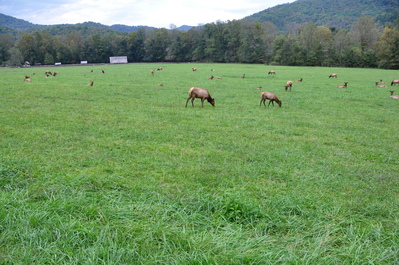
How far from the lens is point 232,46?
295 ft

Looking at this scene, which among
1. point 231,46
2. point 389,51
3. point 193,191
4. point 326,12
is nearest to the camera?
point 193,191

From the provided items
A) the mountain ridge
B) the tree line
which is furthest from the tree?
the mountain ridge

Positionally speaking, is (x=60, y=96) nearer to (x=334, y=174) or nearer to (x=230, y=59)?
(x=334, y=174)

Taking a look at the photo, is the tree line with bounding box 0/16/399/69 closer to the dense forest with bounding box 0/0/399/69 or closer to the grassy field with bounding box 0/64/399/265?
the dense forest with bounding box 0/0/399/69

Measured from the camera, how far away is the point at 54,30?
144625 millimetres

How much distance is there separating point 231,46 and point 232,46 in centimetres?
36

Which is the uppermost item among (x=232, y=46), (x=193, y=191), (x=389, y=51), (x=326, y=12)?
(x=326, y=12)

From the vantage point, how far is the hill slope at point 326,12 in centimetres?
14675

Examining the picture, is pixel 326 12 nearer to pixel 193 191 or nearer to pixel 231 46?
pixel 231 46

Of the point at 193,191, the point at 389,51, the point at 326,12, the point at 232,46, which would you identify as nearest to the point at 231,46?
the point at 232,46

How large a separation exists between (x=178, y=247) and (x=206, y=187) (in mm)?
2033

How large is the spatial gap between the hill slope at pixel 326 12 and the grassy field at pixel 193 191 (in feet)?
496

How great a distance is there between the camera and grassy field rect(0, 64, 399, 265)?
11.6ft

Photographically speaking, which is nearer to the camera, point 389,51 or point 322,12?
point 389,51
